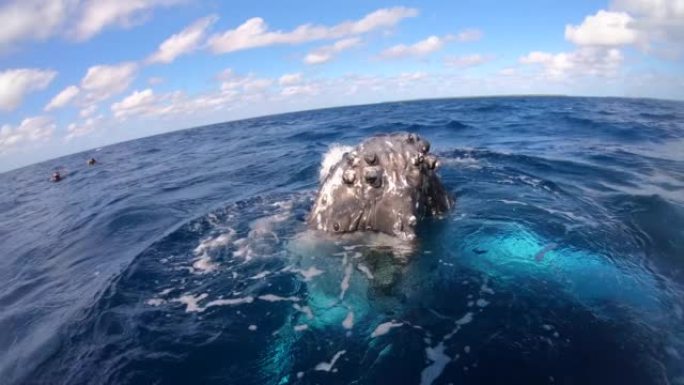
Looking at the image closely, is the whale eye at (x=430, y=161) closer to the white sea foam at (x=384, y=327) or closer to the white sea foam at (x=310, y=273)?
the white sea foam at (x=310, y=273)

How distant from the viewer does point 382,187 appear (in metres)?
8.51

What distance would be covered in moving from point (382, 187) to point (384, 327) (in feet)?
9.72

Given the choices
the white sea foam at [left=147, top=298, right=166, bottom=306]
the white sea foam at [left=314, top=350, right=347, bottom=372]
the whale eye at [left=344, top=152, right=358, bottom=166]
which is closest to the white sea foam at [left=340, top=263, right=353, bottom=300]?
the white sea foam at [left=314, top=350, right=347, bottom=372]

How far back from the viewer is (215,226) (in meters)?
12.7

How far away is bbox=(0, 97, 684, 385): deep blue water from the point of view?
5.88m

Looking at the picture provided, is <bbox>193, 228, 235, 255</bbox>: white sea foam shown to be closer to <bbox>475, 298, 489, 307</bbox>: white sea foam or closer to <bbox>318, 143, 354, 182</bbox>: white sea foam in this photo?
<bbox>318, 143, 354, 182</bbox>: white sea foam

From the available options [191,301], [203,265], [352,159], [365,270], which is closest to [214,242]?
[203,265]

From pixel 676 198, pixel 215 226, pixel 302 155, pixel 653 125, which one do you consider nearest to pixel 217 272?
pixel 215 226

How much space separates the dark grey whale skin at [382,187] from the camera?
8.46 metres

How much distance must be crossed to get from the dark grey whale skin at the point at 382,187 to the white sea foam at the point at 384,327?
224 cm

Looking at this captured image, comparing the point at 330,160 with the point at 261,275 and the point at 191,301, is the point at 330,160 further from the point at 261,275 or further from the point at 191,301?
the point at 191,301

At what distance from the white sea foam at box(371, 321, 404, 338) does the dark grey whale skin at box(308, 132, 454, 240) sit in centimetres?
224

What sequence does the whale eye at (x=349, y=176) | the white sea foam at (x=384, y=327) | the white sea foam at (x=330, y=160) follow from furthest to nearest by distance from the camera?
the white sea foam at (x=330, y=160), the whale eye at (x=349, y=176), the white sea foam at (x=384, y=327)

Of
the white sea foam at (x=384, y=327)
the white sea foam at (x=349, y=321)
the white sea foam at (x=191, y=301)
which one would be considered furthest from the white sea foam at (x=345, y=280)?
the white sea foam at (x=191, y=301)
